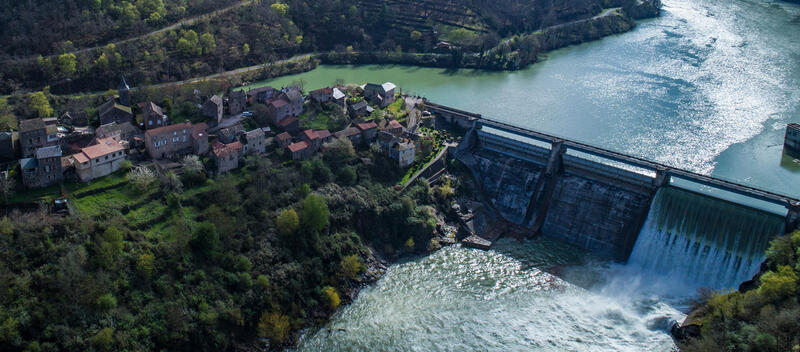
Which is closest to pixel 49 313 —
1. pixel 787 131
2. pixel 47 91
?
pixel 47 91

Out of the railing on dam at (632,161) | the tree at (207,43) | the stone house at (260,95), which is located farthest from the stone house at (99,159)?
the tree at (207,43)

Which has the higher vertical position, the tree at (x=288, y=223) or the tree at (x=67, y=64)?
the tree at (x=67, y=64)

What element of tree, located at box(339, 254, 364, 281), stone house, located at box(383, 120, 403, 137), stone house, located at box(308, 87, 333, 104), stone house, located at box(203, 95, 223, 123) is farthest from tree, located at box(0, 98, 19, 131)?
stone house, located at box(383, 120, 403, 137)

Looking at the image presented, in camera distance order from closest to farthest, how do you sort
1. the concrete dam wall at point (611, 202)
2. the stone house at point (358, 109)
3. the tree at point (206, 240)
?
the tree at point (206, 240), the concrete dam wall at point (611, 202), the stone house at point (358, 109)

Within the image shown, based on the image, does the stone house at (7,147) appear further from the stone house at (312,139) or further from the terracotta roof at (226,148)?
the stone house at (312,139)

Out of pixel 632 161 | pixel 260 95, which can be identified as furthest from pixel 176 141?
pixel 632 161

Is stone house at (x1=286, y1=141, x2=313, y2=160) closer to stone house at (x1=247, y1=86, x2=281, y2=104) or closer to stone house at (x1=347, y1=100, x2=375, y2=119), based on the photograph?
stone house at (x1=347, y1=100, x2=375, y2=119)

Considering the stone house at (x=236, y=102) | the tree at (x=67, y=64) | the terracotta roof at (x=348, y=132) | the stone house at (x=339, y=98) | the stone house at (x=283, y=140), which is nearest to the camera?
the stone house at (x=283, y=140)

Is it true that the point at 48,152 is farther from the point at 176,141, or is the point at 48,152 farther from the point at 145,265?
the point at 145,265
